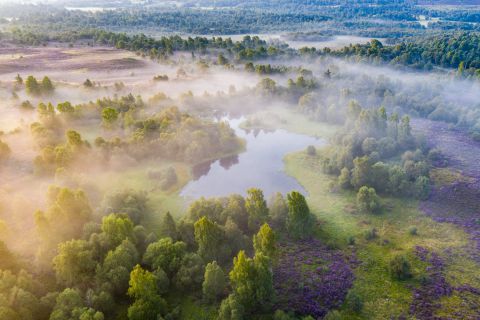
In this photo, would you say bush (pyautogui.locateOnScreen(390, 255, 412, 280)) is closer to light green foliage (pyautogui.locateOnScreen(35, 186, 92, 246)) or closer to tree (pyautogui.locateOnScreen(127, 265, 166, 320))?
tree (pyautogui.locateOnScreen(127, 265, 166, 320))

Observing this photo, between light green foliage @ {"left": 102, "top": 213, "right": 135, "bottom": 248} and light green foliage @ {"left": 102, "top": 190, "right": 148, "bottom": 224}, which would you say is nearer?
light green foliage @ {"left": 102, "top": 213, "right": 135, "bottom": 248}

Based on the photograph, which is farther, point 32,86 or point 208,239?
point 32,86

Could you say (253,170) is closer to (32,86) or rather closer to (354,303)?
(354,303)

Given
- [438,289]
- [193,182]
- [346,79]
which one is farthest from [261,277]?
[346,79]

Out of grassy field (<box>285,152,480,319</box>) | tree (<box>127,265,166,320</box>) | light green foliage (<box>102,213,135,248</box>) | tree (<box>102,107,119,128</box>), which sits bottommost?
grassy field (<box>285,152,480,319</box>)

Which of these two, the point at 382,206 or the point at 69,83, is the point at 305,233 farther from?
the point at 69,83

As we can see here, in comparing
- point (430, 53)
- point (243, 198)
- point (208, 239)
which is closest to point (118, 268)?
point (208, 239)

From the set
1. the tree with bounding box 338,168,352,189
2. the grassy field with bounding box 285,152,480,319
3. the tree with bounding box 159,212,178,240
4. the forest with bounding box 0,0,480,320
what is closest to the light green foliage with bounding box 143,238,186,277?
the forest with bounding box 0,0,480,320

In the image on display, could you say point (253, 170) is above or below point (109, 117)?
below

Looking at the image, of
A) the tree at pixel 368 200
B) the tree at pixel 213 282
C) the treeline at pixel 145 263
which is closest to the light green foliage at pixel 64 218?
the treeline at pixel 145 263
